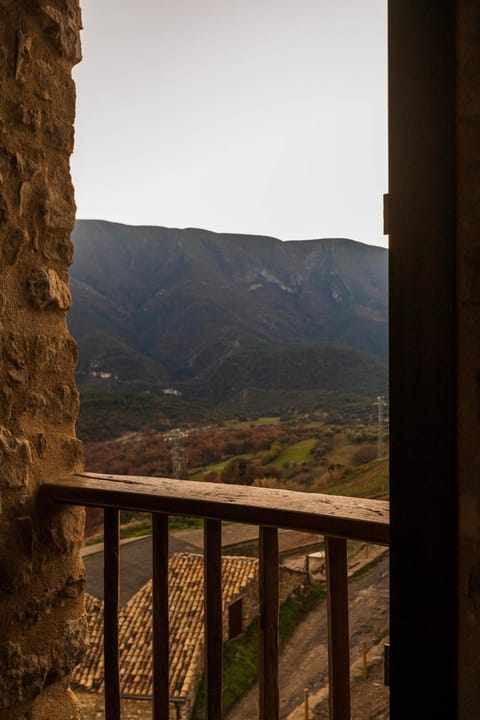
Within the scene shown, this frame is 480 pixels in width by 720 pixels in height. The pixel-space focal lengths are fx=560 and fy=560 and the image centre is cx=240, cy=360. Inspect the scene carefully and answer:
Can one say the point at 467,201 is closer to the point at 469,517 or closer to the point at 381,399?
the point at 469,517

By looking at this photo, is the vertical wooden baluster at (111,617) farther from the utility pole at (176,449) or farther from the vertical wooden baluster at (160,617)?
the utility pole at (176,449)

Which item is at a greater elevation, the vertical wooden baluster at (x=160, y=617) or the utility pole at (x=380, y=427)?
the vertical wooden baluster at (x=160, y=617)

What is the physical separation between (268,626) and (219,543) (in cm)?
18

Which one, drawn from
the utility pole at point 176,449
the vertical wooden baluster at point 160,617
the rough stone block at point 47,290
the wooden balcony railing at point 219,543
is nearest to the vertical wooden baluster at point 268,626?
the wooden balcony railing at point 219,543

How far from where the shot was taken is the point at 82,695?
5.27 meters

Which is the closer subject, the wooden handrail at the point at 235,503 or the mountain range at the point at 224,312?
the wooden handrail at the point at 235,503

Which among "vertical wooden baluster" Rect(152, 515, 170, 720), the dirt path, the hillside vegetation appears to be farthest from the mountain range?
"vertical wooden baluster" Rect(152, 515, 170, 720)

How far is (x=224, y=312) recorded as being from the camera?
1440 centimetres

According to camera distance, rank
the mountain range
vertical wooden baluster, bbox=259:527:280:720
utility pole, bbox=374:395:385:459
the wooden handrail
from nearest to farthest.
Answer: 1. the wooden handrail
2. vertical wooden baluster, bbox=259:527:280:720
3. utility pole, bbox=374:395:385:459
4. the mountain range

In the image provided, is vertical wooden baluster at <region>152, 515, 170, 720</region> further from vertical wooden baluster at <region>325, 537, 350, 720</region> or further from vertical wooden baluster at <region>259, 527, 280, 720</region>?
vertical wooden baluster at <region>325, 537, 350, 720</region>

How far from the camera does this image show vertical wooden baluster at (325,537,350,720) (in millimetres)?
1020

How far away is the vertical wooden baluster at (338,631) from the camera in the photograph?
1.02 m

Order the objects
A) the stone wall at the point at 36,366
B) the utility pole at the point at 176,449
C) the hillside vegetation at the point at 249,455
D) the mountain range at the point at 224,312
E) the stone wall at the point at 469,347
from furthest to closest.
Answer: the mountain range at the point at 224,312
the utility pole at the point at 176,449
the hillside vegetation at the point at 249,455
the stone wall at the point at 36,366
the stone wall at the point at 469,347

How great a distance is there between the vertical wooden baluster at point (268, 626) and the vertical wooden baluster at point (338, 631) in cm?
11
